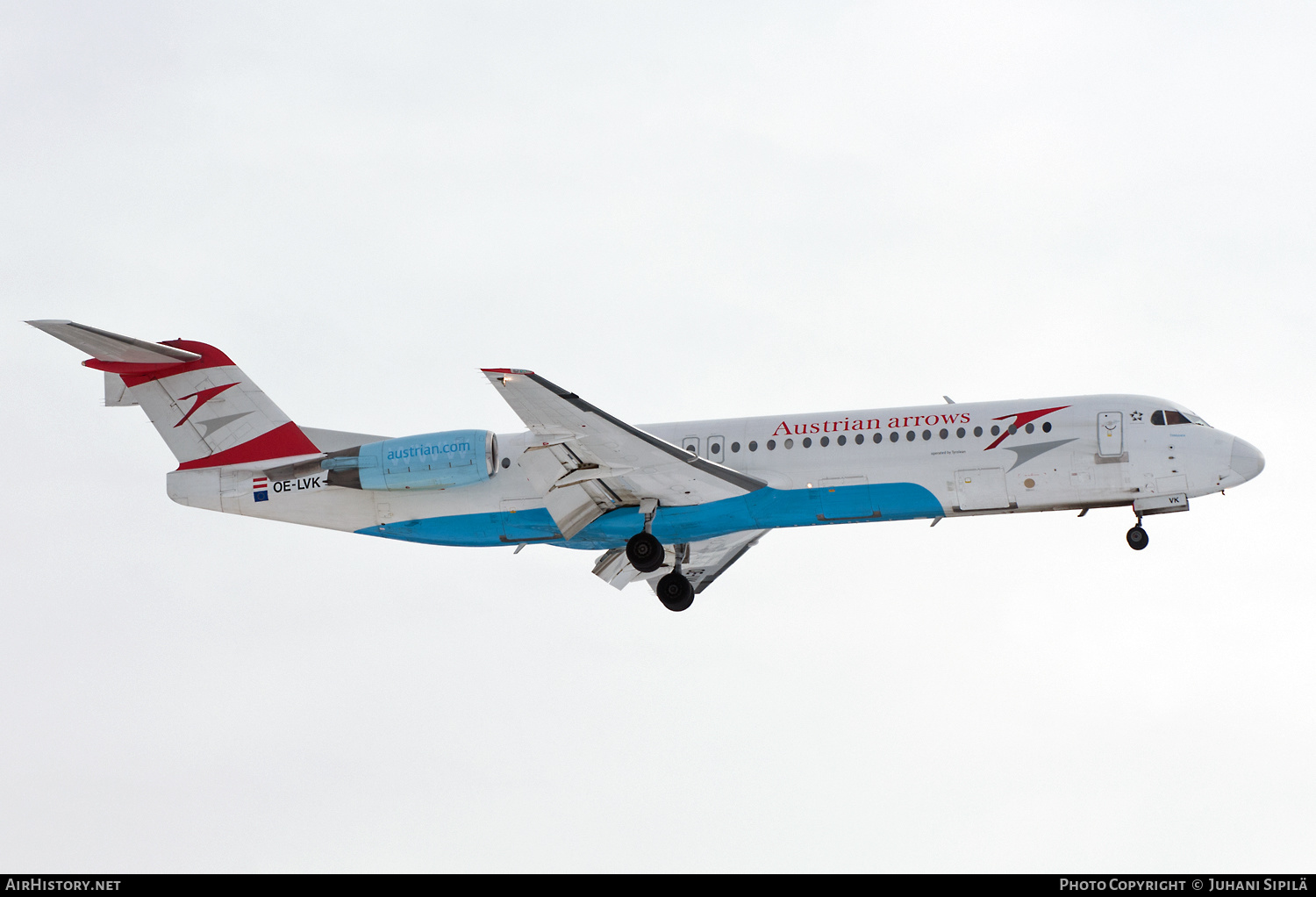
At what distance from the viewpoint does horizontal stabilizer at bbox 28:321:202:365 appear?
87.3ft

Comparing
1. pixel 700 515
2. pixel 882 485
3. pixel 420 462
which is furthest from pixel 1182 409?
pixel 420 462

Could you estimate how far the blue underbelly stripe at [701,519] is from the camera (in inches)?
1063

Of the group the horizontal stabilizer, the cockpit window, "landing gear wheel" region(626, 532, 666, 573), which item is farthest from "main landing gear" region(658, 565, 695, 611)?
the horizontal stabilizer

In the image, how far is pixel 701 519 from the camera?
90.7ft

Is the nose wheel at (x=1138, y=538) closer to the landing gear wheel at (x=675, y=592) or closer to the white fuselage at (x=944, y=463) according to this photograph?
the white fuselage at (x=944, y=463)

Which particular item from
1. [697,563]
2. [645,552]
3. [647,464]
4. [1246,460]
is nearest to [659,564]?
[645,552]

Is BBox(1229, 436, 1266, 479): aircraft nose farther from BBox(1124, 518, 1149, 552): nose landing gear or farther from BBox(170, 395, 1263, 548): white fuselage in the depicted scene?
BBox(1124, 518, 1149, 552): nose landing gear

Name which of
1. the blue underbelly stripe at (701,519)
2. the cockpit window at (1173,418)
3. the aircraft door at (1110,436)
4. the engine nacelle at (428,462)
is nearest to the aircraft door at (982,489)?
the blue underbelly stripe at (701,519)

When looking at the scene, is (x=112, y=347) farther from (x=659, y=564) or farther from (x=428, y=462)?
(x=659, y=564)

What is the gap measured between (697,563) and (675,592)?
1.68 meters
